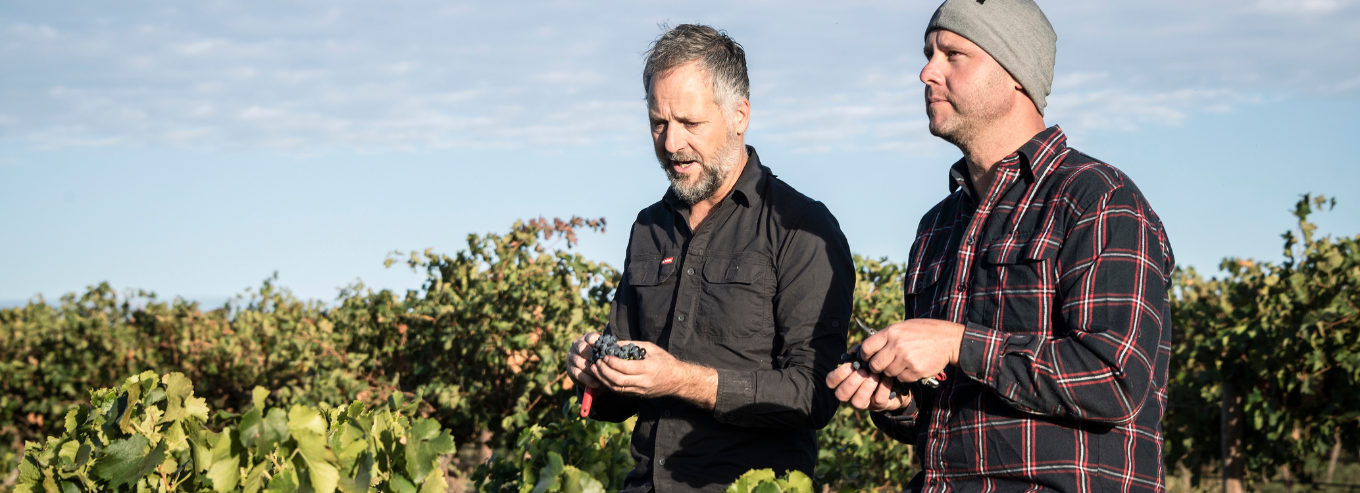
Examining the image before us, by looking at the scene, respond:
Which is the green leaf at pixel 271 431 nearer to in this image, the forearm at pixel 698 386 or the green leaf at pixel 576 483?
the forearm at pixel 698 386

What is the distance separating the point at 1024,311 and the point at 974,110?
0.42 meters

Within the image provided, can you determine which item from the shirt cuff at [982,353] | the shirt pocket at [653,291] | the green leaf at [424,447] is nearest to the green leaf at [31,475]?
the green leaf at [424,447]

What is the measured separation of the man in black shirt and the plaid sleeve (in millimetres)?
691

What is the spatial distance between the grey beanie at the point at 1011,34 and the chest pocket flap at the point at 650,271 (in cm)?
101

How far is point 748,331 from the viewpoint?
8.20 feet

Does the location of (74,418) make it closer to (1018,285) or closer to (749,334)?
(749,334)

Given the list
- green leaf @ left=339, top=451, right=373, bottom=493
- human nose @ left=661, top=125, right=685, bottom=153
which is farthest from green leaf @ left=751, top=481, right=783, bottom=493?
human nose @ left=661, top=125, right=685, bottom=153

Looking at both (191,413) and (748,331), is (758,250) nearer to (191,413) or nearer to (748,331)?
(748,331)

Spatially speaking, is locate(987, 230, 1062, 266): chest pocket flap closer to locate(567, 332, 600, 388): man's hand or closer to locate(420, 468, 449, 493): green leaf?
locate(567, 332, 600, 388): man's hand

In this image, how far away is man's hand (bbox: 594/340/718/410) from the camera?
218 cm

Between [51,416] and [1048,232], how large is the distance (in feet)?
30.3

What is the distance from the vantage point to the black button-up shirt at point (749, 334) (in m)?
2.35

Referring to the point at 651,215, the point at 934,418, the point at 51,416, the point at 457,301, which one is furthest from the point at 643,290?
the point at 51,416

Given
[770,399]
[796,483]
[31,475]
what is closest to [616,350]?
[770,399]
